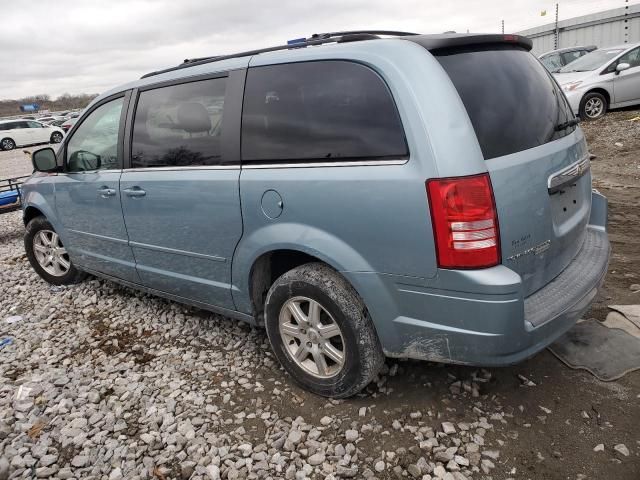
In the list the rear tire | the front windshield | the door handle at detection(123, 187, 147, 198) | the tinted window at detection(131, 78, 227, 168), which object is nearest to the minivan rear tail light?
the tinted window at detection(131, 78, 227, 168)

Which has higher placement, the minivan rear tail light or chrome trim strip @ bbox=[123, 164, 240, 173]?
chrome trim strip @ bbox=[123, 164, 240, 173]

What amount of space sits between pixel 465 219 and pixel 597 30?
25.6 m

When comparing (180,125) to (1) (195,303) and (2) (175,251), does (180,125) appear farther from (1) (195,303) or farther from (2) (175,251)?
(1) (195,303)

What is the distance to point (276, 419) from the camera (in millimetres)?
2627

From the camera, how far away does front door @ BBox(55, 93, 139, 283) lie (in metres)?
3.62

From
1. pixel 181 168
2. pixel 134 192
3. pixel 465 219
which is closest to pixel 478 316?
pixel 465 219

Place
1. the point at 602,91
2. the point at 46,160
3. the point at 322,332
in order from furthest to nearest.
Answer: the point at 602,91 → the point at 46,160 → the point at 322,332

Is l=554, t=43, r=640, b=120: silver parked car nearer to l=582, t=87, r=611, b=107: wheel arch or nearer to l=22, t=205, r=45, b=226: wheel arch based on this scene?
l=582, t=87, r=611, b=107: wheel arch

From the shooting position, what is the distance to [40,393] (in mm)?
3027

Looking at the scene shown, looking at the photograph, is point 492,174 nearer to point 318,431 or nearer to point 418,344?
point 418,344

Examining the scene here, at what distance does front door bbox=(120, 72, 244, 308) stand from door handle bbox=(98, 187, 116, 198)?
13cm

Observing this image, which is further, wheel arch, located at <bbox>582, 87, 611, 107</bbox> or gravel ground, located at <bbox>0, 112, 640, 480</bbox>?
wheel arch, located at <bbox>582, 87, 611, 107</bbox>

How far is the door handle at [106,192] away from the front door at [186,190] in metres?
0.13

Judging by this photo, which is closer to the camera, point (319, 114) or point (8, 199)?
Answer: point (319, 114)
